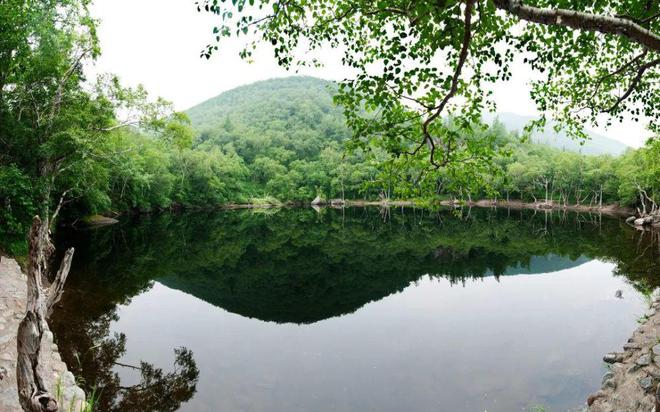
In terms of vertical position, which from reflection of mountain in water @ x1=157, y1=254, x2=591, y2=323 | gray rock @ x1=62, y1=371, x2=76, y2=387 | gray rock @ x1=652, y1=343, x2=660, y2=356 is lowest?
reflection of mountain in water @ x1=157, y1=254, x2=591, y2=323

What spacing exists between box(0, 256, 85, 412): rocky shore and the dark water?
105cm

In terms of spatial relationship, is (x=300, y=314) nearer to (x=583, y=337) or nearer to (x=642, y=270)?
(x=583, y=337)

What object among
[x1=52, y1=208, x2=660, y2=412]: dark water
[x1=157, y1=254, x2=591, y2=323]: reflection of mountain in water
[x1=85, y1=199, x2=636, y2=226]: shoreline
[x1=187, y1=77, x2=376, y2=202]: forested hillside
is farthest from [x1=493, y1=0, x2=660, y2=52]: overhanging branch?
[x1=187, y1=77, x2=376, y2=202]: forested hillside

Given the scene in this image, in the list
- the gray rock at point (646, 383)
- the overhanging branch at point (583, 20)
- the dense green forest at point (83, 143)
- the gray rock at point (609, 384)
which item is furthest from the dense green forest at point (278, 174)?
the gray rock at point (609, 384)

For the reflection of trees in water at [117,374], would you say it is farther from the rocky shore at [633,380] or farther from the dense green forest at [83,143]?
the rocky shore at [633,380]

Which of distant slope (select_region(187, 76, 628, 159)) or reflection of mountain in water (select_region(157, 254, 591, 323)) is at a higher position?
distant slope (select_region(187, 76, 628, 159))

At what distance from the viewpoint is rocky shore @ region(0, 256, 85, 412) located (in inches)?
255

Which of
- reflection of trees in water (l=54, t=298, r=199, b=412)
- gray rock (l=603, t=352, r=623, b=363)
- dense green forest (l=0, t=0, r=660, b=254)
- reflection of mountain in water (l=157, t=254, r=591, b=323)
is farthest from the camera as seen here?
reflection of mountain in water (l=157, t=254, r=591, b=323)

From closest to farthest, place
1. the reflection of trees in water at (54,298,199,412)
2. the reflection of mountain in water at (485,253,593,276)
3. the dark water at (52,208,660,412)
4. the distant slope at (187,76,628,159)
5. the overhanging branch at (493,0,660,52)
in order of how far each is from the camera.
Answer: the overhanging branch at (493,0,660,52), the reflection of trees in water at (54,298,199,412), the dark water at (52,208,660,412), the reflection of mountain in water at (485,253,593,276), the distant slope at (187,76,628,159)

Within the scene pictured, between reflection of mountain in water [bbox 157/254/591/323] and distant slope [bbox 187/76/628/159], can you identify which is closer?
reflection of mountain in water [bbox 157/254/591/323]

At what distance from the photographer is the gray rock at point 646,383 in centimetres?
662

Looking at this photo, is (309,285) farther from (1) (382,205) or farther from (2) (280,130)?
(2) (280,130)

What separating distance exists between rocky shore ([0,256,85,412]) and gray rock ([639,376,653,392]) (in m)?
9.41

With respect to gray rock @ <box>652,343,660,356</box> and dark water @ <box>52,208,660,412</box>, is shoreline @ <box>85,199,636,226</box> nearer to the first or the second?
dark water @ <box>52,208,660,412</box>
